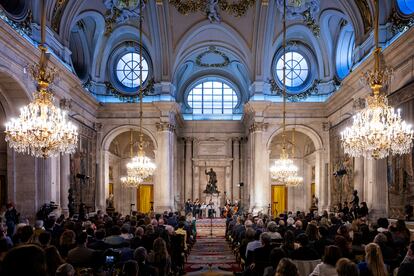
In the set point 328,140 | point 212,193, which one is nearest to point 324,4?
point 328,140

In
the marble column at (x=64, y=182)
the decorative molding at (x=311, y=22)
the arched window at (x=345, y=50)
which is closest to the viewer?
the marble column at (x=64, y=182)

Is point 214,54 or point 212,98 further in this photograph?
point 212,98

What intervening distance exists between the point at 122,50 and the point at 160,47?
3.36m

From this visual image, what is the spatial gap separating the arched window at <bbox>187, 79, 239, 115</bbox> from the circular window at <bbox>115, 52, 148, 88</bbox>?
5952 millimetres

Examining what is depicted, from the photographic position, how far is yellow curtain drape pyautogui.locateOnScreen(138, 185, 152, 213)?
30.8 meters

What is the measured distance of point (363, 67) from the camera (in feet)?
58.0

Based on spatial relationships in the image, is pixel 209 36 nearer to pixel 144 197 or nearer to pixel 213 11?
pixel 213 11

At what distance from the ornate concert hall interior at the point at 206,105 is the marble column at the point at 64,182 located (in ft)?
0.24

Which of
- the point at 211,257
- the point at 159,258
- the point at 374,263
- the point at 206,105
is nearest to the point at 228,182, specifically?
the point at 206,105

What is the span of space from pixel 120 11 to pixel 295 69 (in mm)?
9986

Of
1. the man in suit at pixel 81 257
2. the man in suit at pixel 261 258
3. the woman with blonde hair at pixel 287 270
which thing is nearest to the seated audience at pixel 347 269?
the woman with blonde hair at pixel 287 270

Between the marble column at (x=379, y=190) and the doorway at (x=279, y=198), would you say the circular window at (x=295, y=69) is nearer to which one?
the doorway at (x=279, y=198)

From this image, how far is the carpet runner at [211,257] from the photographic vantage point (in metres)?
11.9

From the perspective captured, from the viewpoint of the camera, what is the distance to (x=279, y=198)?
30953mm
